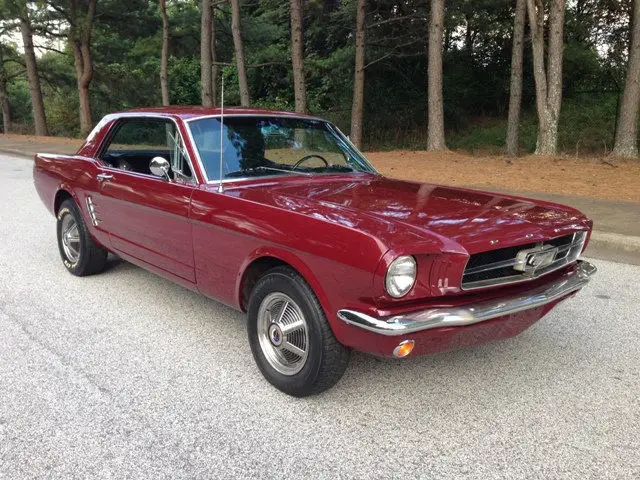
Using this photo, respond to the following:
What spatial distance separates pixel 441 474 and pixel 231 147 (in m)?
2.45

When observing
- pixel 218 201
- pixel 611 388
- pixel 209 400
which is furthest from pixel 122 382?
pixel 611 388

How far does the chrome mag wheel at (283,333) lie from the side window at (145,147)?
1128 millimetres

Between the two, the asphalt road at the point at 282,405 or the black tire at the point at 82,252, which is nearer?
the asphalt road at the point at 282,405

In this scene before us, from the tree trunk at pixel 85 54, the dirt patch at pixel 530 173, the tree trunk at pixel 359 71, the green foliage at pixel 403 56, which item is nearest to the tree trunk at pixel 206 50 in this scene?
the green foliage at pixel 403 56

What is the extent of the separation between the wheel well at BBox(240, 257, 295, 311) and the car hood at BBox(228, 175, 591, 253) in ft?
1.06

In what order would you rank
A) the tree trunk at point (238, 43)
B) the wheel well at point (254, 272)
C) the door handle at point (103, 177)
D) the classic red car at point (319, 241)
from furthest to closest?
the tree trunk at point (238, 43) < the door handle at point (103, 177) < the wheel well at point (254, 272) < the classic red car at point (319, 241)

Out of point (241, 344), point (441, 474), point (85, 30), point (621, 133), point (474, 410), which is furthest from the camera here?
point (85, 30)

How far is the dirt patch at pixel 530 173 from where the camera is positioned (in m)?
10.3

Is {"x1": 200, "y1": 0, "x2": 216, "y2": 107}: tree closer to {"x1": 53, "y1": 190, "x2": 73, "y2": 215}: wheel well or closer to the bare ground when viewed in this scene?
the bare ground

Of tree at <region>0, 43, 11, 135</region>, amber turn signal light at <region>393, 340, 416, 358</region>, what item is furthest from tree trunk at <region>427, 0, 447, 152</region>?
tree at <region>0, 43, 11, 135</region>

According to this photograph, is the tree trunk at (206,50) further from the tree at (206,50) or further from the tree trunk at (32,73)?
the tree trunk at (32,73)

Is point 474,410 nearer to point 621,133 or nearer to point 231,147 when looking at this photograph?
point 231,147

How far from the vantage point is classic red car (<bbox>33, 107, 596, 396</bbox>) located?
2.65 metres

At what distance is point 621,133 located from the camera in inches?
546
